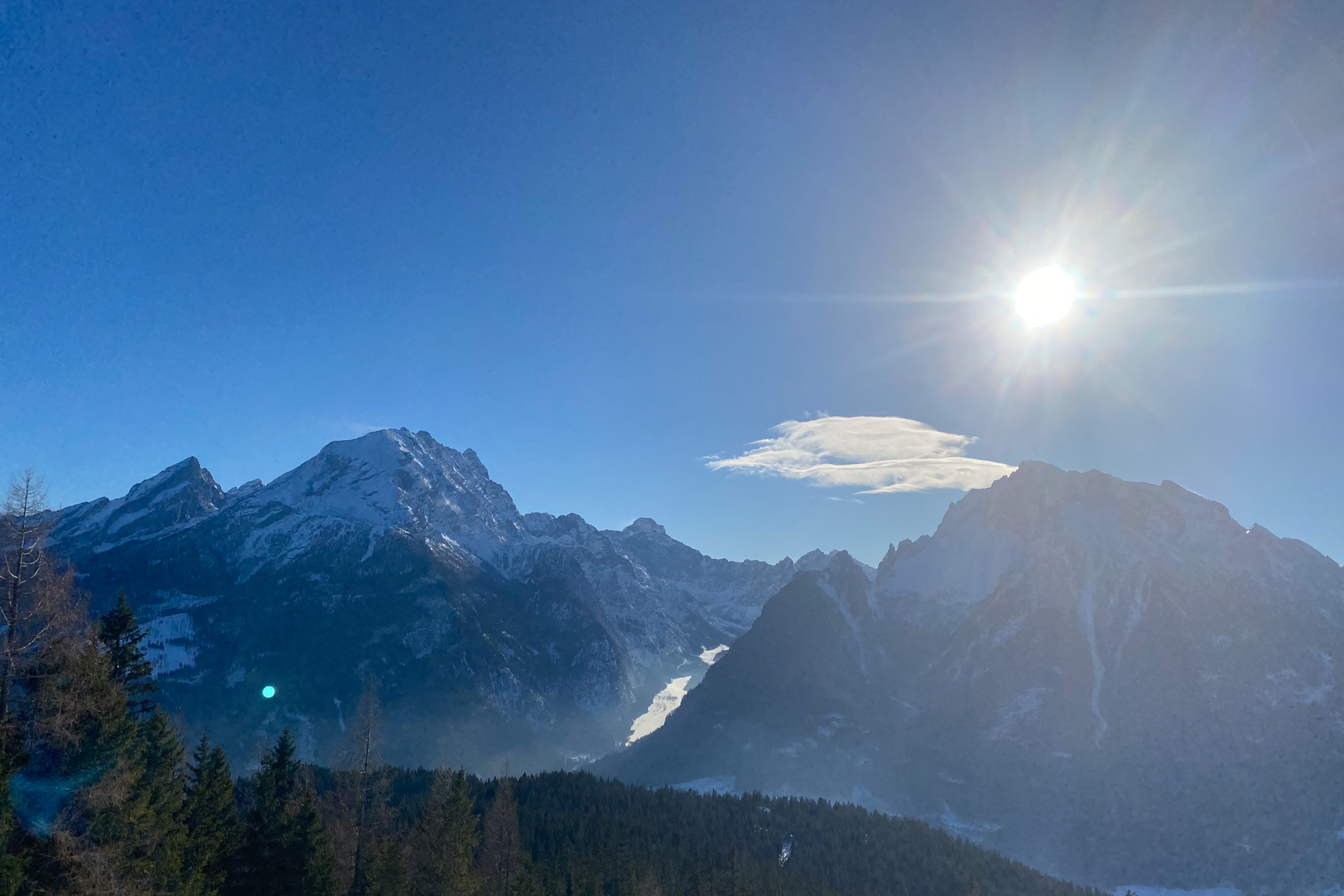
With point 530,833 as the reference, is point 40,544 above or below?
above

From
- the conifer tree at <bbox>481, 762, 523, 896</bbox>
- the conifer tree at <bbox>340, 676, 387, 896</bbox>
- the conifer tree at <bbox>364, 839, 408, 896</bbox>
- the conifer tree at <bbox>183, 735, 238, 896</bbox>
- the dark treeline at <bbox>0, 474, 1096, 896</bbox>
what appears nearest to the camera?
the dark treeline at <bbox>0, 474, 1096, 896</bbox>

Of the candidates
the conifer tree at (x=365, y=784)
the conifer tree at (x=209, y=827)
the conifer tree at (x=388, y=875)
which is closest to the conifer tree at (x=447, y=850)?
the conifer tree at (x=388, y=875)

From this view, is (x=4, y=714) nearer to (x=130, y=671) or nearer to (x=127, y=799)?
(x=127, y=799)

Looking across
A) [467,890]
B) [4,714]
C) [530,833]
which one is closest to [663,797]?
[530,833]

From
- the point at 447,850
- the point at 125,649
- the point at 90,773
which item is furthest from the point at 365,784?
the point at 90,773

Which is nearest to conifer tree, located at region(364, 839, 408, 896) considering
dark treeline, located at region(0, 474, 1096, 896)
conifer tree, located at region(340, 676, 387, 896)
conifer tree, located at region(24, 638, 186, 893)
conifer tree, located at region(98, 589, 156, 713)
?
dark treeline, located at region(0, 474, 1096, 896)

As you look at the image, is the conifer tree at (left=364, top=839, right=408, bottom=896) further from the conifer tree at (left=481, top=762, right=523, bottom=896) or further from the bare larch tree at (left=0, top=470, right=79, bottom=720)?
the bare larch tree at (left=0, top=470, right=79, bottom=720)

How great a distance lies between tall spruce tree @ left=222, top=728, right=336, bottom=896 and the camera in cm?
5741

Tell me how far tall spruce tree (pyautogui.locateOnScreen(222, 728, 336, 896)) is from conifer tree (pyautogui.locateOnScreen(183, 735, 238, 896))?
53.2 inches

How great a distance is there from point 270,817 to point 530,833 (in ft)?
320

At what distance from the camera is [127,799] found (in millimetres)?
39250

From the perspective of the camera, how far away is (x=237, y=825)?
63.1 meters

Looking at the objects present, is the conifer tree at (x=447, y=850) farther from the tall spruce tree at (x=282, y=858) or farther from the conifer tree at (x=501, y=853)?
the tall spruce tree at (x=282, y=858)

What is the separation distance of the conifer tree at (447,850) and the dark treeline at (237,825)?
0.22 meters
